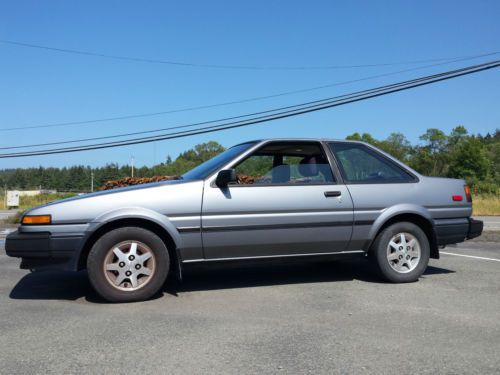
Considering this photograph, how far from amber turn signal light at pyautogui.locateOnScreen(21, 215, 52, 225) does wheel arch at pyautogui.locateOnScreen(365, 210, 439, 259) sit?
10.7 ft

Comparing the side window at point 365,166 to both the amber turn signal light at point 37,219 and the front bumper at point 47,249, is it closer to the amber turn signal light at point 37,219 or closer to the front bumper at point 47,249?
the front bumper at point 47,249

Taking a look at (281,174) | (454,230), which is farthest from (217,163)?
(454,230)

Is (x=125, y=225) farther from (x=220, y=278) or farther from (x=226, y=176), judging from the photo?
(x=220, y=278)

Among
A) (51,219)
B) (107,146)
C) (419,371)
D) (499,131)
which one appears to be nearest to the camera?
(419,371)

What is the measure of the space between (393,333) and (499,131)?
17268 cm

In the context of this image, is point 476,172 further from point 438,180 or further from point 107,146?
point 438,180

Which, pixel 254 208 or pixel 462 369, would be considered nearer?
pixel 462 369

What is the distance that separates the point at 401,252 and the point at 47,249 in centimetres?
367

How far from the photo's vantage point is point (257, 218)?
14.6 ft

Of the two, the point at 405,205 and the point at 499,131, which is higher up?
the point at 499,131

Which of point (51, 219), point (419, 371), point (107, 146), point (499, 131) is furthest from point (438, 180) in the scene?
point (499, 131)

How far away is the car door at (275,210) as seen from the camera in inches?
172

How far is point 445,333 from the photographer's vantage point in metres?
3.30

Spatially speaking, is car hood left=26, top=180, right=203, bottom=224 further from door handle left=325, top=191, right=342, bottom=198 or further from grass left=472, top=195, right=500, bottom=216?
grass left=472, top=195, right=500, bottom=216
